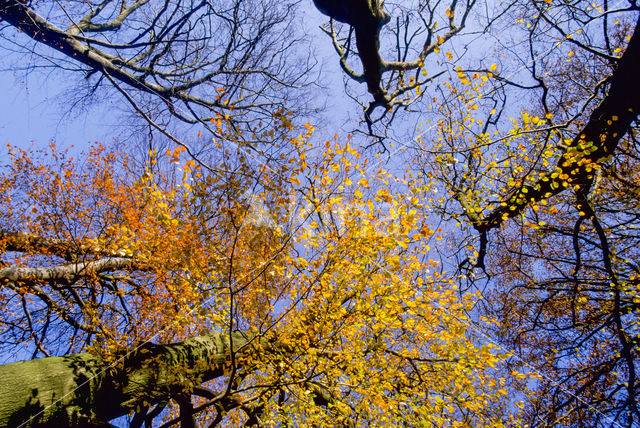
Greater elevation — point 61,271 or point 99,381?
point 61,271

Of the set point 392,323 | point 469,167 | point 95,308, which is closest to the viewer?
point 392,323

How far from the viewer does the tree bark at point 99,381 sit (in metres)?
2.00

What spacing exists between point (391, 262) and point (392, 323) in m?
1.25

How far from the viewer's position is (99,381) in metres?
2.52

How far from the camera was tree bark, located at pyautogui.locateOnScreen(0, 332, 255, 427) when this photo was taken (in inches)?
78.7

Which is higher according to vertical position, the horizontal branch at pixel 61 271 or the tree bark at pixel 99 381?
the horizontal branch at pixel 61 271

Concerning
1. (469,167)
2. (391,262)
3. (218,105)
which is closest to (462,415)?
(391,262)

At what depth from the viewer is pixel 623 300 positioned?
5098mm

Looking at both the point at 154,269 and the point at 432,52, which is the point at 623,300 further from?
the point at 154,269

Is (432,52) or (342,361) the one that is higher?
(432,52)

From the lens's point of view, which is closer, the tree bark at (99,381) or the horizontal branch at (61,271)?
the tree bark at (99,381)

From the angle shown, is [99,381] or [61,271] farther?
[61,271]

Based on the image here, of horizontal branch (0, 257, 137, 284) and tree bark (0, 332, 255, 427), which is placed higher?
horizontal branch (0, 257, 137, 284)

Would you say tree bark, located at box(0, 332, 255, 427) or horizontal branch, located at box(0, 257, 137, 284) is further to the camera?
horizontal branch, located at box(0, 257, 137, 284)
